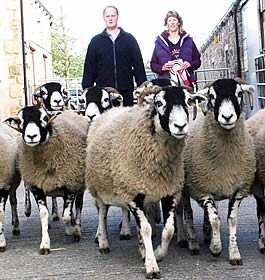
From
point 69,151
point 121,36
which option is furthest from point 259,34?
point 69,151

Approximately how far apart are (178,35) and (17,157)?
2544 millimetres

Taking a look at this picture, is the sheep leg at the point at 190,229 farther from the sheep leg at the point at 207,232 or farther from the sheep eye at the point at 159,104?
the sheep eye at the point at 159,104

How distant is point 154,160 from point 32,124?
4.91 feet

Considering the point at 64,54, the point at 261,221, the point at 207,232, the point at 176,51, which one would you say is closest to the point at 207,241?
the point at 207,232

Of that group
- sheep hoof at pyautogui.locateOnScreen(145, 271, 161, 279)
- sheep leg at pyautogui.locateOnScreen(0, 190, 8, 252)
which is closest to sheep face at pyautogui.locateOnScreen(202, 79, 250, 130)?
sheep hoof at pyautogui.locateOnScreen(145, 271, 161, 279)

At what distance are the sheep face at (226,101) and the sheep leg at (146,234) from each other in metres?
1.03

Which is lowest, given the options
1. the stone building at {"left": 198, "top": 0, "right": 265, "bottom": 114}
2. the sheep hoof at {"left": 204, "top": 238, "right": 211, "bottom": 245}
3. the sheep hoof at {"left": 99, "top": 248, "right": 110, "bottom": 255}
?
the sheep hoof at {"left": 99, "top": 248, "right": 110, "bottom": 255}

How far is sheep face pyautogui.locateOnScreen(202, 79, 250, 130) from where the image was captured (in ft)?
20.3

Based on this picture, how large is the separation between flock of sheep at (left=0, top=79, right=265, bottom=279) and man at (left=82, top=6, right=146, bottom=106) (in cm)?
125

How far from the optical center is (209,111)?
666cm

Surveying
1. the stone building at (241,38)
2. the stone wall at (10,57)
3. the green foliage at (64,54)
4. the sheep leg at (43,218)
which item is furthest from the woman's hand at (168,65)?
the green foliage at (64,54)

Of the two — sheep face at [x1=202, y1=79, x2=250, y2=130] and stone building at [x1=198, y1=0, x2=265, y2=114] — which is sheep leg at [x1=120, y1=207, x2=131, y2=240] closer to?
sheep face at [x1=202, y1=79, x2=250, y2=130]

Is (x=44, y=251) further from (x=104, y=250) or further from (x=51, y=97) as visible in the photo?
(x=51, y=97)

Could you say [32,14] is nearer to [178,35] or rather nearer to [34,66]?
[34,66]
